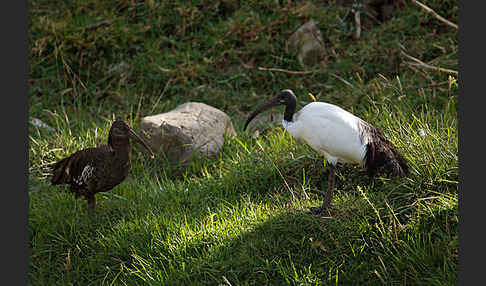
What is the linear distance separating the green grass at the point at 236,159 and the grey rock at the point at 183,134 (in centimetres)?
13

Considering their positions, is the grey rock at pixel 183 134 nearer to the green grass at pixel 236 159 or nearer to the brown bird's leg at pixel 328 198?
the green grass at pixel 236 159

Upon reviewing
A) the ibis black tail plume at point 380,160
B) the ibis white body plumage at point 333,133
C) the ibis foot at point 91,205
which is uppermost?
the ibis white body plumage at point 333,133

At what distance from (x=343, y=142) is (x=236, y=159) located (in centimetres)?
173

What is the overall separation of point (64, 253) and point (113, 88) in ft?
11.3

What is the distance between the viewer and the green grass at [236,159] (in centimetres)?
403

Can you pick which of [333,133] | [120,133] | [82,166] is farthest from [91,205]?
[333,133]

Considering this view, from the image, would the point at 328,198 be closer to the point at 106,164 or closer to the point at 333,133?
the point at 333,133

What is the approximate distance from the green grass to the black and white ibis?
162 mm

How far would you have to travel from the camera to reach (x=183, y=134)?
231 inches

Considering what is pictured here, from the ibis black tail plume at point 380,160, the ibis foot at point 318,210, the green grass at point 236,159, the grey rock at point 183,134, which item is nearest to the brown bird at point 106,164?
the green grass at point 236,159

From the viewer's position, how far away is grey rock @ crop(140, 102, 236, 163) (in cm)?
586

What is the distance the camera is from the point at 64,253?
188 inches

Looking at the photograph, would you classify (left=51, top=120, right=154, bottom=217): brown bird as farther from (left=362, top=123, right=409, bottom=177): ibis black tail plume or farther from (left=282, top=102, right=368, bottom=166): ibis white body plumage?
(left=362, top=123, right=409, bottom=177): ibis black tail plume

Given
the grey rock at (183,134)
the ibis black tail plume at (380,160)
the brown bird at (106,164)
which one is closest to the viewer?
the ibis black tail plume at (380,160)
